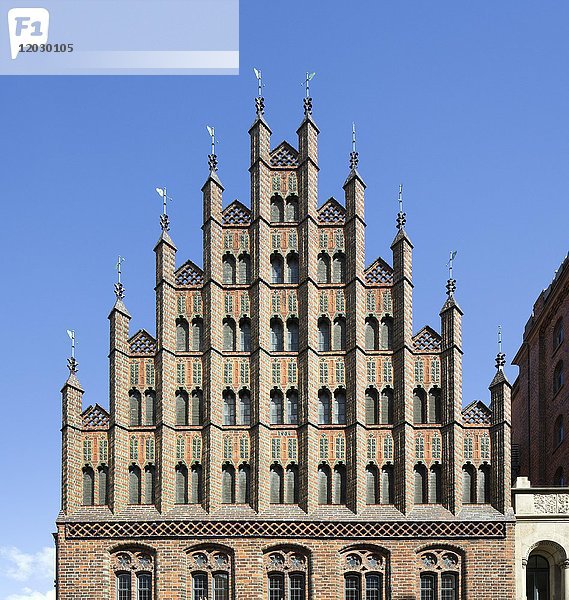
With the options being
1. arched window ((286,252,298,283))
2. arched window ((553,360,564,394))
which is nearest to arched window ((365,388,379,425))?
arched window ((286,252,298,283))

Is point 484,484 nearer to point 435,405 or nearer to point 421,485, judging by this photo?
point 421,485

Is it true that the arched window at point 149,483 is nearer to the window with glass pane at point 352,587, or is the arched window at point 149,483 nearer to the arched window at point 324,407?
the arched window at point 324,407

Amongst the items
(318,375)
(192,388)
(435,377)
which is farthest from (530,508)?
(192,388)

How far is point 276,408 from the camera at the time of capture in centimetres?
4466

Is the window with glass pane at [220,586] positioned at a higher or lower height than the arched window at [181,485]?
lower

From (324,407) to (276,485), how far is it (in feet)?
9.57

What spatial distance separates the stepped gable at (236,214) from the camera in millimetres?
46594

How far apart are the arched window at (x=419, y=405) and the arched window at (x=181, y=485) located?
24.3ft

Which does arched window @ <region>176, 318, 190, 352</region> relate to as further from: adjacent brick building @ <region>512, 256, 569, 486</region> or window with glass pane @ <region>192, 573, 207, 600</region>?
adjacent brick building @ <region>512, 256, 569, 486</region>

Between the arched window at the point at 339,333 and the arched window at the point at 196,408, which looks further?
the arched window at the point at 339,333

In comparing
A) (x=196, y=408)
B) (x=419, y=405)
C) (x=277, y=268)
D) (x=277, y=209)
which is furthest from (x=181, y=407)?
(x=419, y=405)

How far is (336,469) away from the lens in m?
44.0

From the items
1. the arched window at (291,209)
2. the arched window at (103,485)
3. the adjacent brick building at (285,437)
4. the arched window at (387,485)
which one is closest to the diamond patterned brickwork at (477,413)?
the adjacent brick building at (285,437)

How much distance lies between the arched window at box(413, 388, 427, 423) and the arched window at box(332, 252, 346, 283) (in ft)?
14.5
